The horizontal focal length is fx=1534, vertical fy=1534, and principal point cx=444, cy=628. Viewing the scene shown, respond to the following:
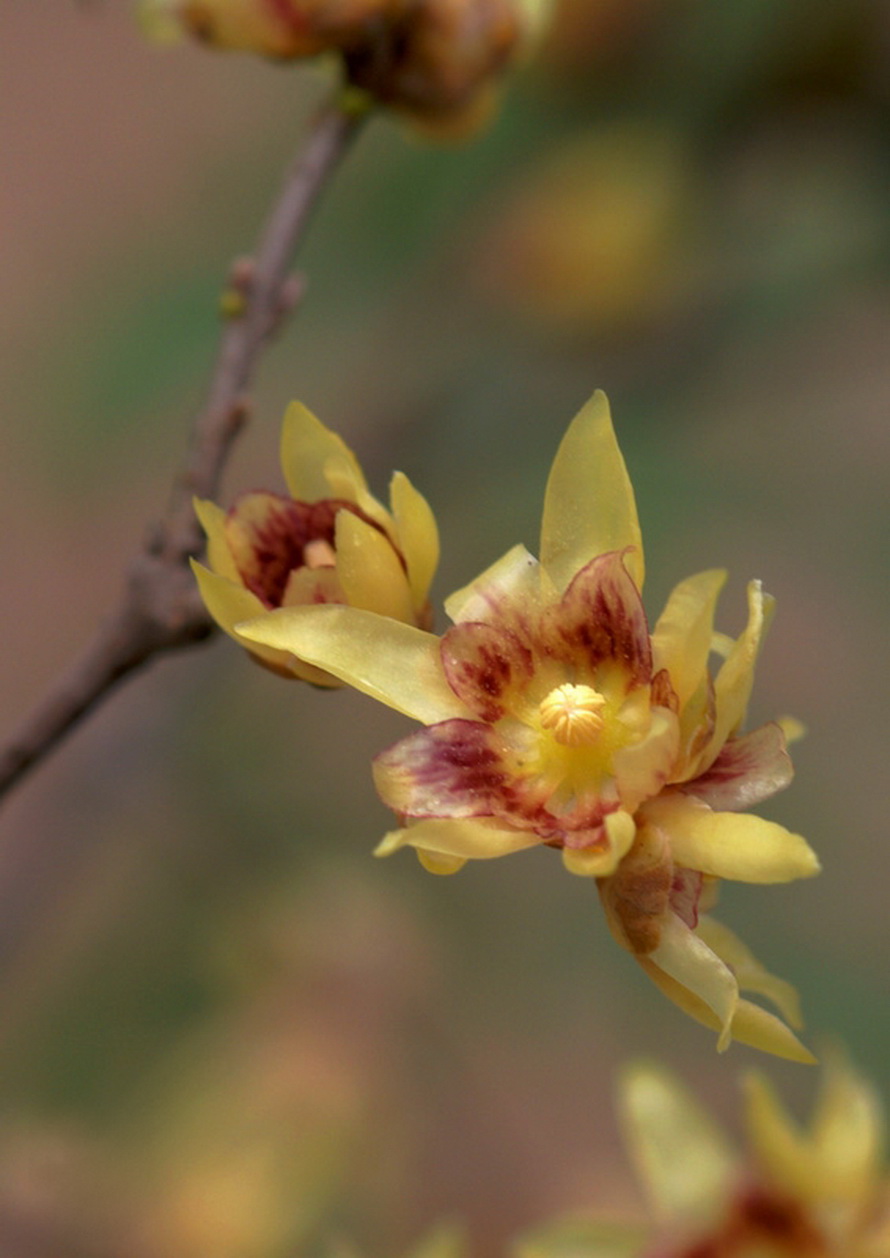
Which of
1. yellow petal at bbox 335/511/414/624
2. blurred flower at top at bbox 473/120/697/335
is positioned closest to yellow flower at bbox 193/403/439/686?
yellow petal at bbox 335/511/414/624

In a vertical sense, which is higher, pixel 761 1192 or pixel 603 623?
pixel 603 623

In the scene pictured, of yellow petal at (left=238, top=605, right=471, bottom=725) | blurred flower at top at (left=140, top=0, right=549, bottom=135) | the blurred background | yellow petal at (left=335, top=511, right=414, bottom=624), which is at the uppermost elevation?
blurred flower at top at (left=140, top=0, right=549, bottom=135)

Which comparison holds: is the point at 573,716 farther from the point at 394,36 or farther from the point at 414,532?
the point at 394,36

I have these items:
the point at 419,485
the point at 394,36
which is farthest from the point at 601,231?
the point at 394,36

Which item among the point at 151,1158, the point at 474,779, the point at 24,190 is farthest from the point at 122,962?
the point at 24,190

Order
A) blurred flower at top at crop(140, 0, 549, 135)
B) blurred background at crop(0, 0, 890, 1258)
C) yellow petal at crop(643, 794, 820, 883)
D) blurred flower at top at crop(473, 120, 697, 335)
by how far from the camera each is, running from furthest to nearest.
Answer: blurred flower at top at crop(473, 120, 697, 335) → blurred background at crop(0, 0, 890, 1258) → blurred flower at top at crop(140, 0, 549, 135) → yellow petal at crop(643, 794, 820, 883)

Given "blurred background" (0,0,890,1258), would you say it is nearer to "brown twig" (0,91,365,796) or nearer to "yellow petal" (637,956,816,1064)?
"brown twig" (0,91,365,796)

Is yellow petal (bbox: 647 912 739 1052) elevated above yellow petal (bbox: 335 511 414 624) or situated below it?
below
